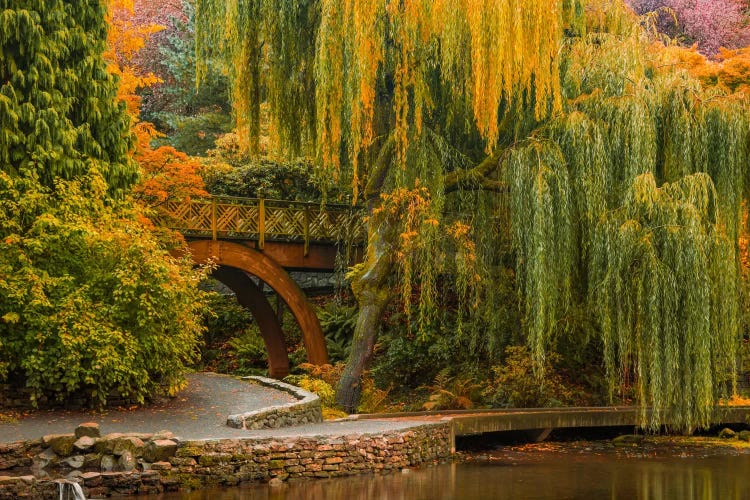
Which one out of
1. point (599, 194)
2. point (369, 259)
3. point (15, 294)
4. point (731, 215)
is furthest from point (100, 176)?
point (731, 215)

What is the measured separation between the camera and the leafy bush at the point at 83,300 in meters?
14.6

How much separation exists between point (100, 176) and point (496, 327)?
7.67m

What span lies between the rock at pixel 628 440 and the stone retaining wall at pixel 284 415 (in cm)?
531

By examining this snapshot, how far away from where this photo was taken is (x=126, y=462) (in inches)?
468

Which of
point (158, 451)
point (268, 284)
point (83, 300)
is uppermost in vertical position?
point (268, 284)

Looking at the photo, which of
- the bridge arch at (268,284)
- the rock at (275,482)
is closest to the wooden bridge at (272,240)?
the bridge arch at (268,284)

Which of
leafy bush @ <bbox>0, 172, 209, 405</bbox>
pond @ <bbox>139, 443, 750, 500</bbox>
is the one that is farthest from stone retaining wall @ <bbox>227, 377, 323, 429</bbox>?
leafy bush @ <bbox>0, 172, 209, 405</bbox>

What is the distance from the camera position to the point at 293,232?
73.7 ft

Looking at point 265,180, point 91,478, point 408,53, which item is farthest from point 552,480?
point 265,180

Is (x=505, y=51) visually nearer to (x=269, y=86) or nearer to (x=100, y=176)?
(x=269, y=86)

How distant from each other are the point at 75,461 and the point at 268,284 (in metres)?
10.5

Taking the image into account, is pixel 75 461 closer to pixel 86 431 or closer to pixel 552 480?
pixel 86 431

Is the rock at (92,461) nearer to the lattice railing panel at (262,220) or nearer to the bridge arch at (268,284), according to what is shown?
the bridge arch at (268,284)

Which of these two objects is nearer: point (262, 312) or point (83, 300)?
point (83, 300)
